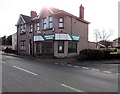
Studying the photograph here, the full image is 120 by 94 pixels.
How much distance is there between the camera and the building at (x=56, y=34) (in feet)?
64.6

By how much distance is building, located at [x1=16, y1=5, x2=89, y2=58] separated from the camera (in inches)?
775

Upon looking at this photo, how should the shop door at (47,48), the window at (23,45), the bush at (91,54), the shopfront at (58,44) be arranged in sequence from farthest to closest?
1. the window at (23,45)
2. the shop door at (47,48)
3. the shopfront at (58,44)
4. the bush at (91,54)

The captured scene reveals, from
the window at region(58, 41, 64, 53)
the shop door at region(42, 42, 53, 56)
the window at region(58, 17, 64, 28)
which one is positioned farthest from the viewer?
the shop door at region(42, 42, 53, 56)

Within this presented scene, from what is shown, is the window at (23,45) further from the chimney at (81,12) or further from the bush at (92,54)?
the bush at (92,54)

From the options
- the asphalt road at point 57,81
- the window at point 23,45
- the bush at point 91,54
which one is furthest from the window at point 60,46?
the window at point 23,45

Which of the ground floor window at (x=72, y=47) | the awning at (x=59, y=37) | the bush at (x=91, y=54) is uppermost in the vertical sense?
the awning at (x=59, y=37)

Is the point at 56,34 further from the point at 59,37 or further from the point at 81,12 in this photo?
the point at 81,12

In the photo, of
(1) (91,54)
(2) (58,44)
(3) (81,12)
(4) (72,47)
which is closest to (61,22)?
(2) (58,44)

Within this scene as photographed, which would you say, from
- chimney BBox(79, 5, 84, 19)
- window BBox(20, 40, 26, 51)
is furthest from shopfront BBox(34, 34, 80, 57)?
window BBox(20, 40, 26, 51)

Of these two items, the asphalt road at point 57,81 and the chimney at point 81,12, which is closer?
the asphalt road at point 57,81

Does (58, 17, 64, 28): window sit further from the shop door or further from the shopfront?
the shop door

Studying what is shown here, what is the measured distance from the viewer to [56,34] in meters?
19.3

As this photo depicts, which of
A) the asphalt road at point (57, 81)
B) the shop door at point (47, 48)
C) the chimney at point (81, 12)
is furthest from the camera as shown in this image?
the chimney at point (81, 12)

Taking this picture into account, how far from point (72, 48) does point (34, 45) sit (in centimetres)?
786
